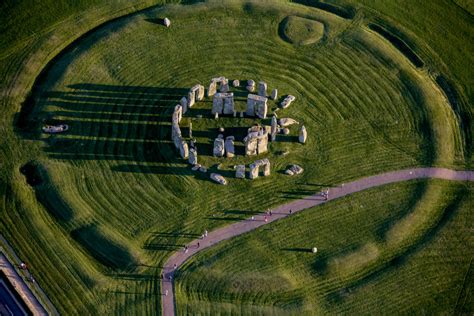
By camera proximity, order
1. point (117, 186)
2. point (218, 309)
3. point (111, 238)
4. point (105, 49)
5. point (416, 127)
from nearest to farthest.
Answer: point (218, 309) < point (111, 238) < point (117, 186) < point (416, 127) < point (105, 49)

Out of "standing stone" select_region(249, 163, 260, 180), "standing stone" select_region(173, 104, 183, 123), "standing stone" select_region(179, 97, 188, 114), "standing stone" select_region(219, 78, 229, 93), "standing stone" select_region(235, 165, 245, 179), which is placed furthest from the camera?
"standing stone" select_region(219, 78, 229, 93)

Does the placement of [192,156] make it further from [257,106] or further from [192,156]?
[257,106]

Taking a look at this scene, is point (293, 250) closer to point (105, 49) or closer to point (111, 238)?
point (111, 238)

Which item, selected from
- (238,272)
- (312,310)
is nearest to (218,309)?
(238,272)

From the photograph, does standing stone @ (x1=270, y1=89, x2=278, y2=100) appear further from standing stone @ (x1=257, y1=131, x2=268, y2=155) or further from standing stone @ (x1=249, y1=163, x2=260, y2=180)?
standing stone @ (x1=249, y1=163, x2=260, y2=180)

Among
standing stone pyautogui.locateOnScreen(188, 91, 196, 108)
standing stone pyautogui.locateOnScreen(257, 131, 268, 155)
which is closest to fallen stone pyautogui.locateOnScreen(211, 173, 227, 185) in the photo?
standing stone pyautogui.locateOnScreen(257, 131, 268, 155)
